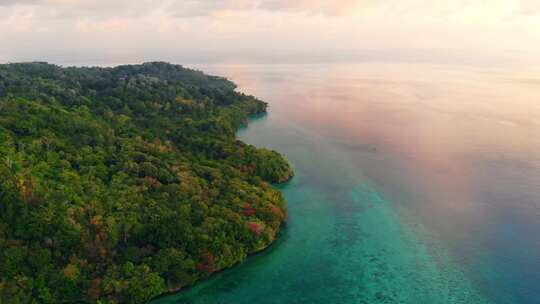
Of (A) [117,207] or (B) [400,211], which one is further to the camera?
(B) [400,211]

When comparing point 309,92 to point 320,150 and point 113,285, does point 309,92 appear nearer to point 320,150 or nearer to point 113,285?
point 320,150

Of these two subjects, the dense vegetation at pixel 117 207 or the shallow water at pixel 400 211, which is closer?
the dense vegetation at pixel 117 207

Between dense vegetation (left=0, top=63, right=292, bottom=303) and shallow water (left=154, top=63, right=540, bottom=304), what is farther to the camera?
shallow water (left=154, top=63, right=540, bottom=304)

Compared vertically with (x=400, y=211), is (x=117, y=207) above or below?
above
